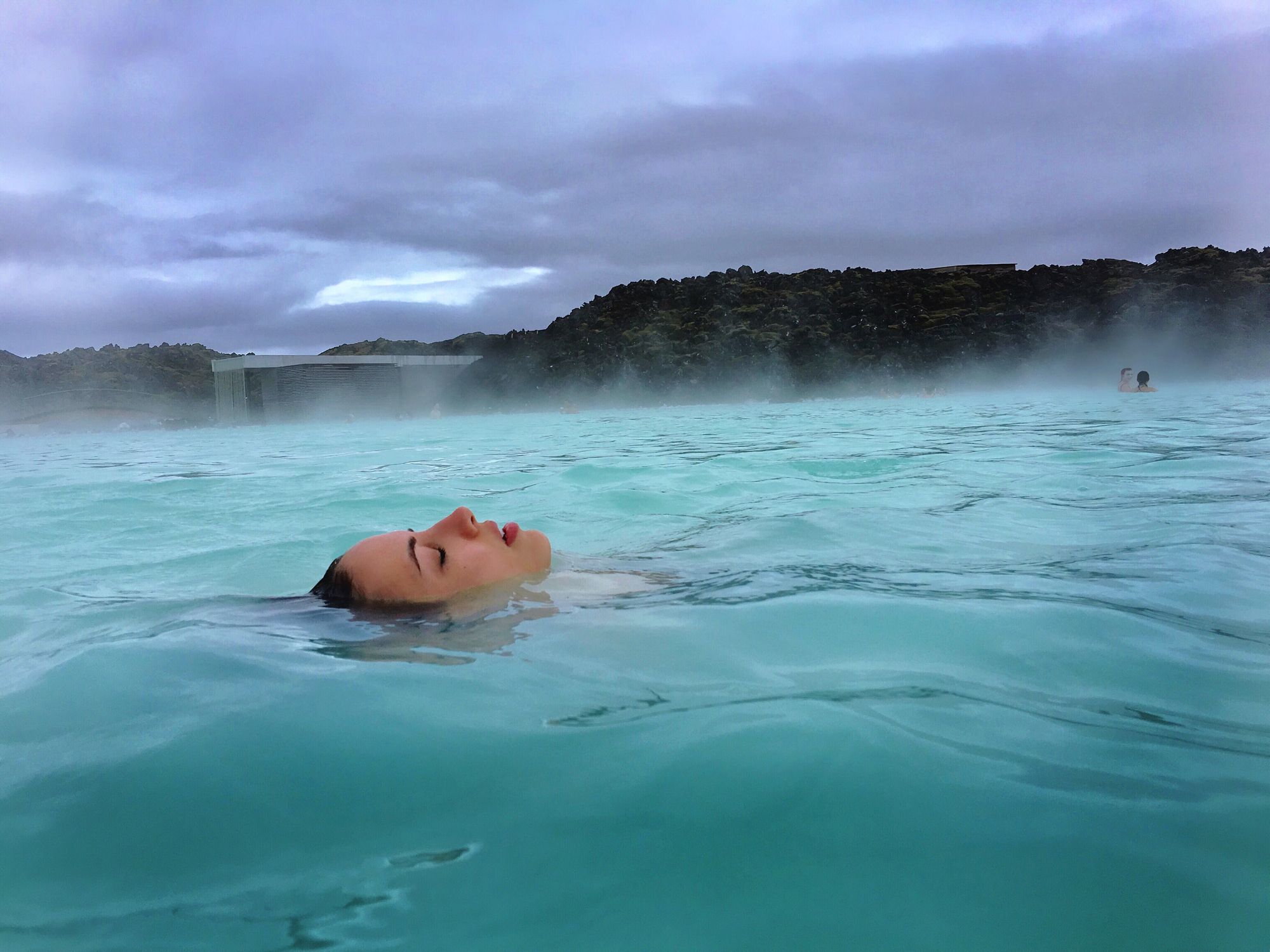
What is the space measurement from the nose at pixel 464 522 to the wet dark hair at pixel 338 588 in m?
0.35

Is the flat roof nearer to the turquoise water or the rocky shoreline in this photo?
the rocky shoreline

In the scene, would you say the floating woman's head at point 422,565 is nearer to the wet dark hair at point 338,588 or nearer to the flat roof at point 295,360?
the wet dark hair at point 338,588

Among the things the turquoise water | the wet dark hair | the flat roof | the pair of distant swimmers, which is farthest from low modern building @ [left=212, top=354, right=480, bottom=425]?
the wet dark hair

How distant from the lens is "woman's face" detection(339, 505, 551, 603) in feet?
8.52

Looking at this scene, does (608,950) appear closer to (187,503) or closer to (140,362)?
(187,503)

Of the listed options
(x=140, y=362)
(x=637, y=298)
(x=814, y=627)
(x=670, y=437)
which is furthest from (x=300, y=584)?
(x=637, y=298)

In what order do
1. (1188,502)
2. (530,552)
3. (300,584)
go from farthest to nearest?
(1188,502) < (300,584) < (530,552)

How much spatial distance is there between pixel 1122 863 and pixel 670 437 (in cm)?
1246

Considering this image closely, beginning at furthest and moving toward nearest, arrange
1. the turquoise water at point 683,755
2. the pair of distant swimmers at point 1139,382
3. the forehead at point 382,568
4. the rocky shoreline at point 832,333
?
the rocky shoreline at point 832,333, the pair of distant swimmers at point 1139,382, the forehead at point 382,568, the turquoise water at point 683,755

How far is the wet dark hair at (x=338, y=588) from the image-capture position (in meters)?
2.63

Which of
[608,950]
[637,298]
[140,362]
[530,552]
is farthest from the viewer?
[637,298]

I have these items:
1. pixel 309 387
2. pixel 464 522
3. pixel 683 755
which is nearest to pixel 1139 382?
pixel 464 522

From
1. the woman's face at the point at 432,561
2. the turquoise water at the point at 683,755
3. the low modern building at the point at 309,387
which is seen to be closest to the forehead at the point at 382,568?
the woman's face at the point at 432,561

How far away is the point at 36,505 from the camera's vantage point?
22.7 ft
